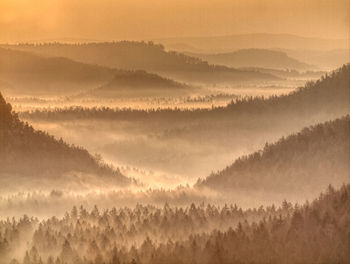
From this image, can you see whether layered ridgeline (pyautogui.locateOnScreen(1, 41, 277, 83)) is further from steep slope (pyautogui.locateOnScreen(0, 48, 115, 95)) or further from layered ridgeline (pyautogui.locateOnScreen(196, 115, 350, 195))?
layered ridgeline (pyautogui.locateOnScreen(196, 115, 350, 195))

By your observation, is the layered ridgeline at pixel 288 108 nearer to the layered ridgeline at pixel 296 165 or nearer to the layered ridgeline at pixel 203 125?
the layered ridgeline at pixel 203 125

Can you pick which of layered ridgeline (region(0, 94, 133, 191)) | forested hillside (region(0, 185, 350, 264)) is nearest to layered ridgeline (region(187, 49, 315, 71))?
forested hillside (region(0, 185, 350, 264))

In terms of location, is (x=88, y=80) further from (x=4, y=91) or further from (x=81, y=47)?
(x=4, y=91)

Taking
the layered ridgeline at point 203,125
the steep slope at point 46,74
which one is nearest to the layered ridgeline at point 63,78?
the steep slope at point 46,74

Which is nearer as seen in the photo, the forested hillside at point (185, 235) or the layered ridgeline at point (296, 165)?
the forested hillside at point (185, 235)

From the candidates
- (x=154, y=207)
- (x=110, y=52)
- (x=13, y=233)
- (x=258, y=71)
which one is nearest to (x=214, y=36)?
(x=258, y=71)

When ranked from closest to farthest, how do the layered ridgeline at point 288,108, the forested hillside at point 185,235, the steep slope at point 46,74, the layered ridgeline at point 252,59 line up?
1. the forested hillside at point 185,235
2. the steep slope at point 46,74
3. the layered ridgeline at point 288,108
4. the layered ridgeline at point 252,59

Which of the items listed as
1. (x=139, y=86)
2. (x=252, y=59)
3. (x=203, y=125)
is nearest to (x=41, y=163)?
(x=139, y=86)
